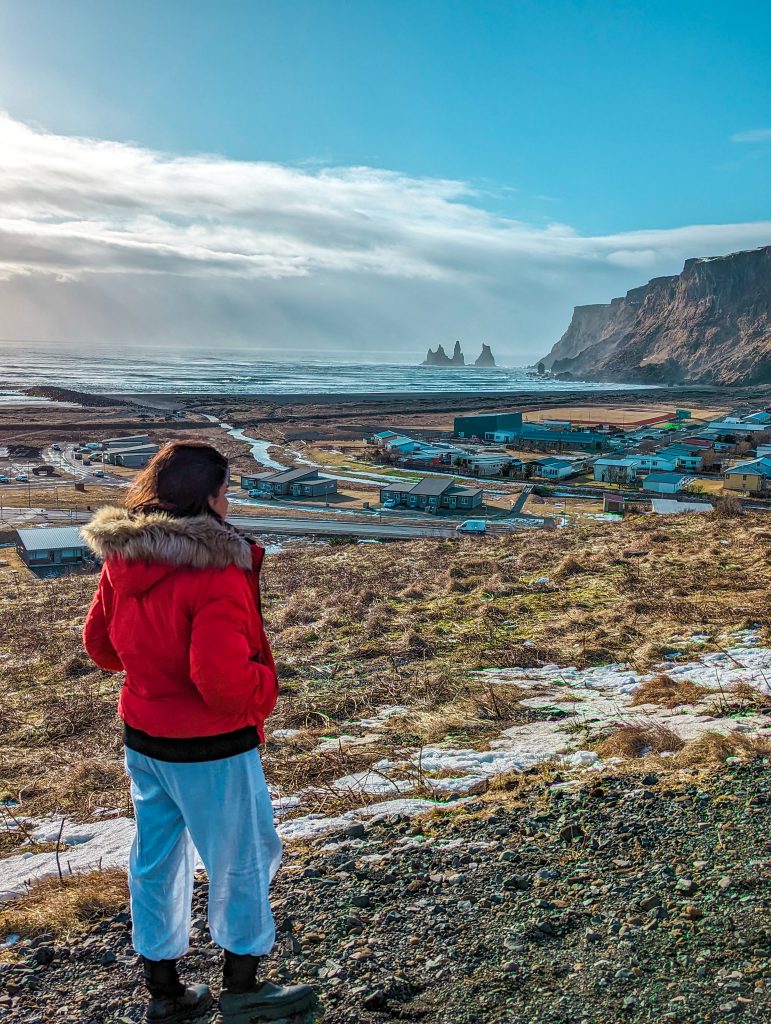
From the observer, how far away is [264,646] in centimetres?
263

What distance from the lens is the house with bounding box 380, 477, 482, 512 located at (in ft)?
137

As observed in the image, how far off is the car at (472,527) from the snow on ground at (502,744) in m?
25.2

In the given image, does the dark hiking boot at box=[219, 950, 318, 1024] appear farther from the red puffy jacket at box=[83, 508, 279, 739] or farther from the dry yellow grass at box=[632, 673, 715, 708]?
the dry yellow grass at box=[632, 673, 715, 708]

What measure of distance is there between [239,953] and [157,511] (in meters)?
1.70

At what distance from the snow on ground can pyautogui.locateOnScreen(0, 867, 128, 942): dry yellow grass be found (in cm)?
26

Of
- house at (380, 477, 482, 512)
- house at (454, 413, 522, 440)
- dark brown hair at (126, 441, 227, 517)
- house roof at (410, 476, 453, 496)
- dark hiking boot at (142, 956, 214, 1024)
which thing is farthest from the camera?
house at (454, 413, 522, 440)

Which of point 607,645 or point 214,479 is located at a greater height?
point 214,479

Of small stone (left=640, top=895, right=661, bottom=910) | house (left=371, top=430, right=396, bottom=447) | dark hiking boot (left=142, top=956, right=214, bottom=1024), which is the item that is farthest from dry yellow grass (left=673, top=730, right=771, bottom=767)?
house (left=371, top=430, right=396, bottom=447)

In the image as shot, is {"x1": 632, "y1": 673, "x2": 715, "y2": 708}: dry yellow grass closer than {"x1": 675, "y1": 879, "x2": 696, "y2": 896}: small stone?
No

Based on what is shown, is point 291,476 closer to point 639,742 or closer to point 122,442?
point 122,442

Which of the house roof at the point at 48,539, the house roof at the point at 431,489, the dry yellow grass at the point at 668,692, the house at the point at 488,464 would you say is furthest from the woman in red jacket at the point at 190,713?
the house at the point at 488,464

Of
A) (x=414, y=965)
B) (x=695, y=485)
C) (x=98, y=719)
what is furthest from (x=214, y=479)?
(x=695, y=485)

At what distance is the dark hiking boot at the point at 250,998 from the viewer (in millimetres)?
2604

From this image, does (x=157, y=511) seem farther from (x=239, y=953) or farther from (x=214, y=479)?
(x=239, y=953)
